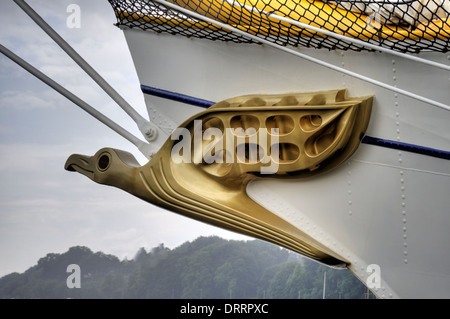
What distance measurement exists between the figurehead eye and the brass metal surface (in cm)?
2

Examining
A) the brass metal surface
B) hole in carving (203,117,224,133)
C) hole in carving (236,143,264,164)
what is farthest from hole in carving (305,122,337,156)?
hole in carving (203,117,224,133)

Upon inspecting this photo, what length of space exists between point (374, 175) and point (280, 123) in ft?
0.85

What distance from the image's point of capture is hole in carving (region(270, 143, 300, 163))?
1366mm

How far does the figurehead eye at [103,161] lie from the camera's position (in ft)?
5.13

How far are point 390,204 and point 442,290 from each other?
254 mm

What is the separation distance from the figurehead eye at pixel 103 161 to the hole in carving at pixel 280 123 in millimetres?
472

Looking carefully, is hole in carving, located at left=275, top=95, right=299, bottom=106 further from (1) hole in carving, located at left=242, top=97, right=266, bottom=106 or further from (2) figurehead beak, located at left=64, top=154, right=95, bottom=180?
(2) figurehead beak, located at left=64, top=154, right=95, bottom=180

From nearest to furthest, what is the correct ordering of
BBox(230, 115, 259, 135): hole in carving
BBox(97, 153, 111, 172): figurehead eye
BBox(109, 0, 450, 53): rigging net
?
BBox(109, 0, 450, 53): rigging net → BBox(230, 115, 259, 135): hole in carving → BBox(97, 153, 111, 172): figurehead eye

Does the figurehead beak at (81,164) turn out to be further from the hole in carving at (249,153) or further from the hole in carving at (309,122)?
the hole in carving at (309,122)

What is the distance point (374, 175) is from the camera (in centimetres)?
136

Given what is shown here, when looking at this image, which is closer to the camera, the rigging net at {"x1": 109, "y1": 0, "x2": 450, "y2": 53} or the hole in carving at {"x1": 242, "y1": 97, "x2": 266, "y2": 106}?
the rigging net at {"x1": 109, "y1": 0, "x2": 450, "y2": 53}

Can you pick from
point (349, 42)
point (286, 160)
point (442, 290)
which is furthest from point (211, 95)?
point (442, 290)

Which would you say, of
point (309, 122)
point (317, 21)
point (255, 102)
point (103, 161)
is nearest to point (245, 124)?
point (255, 102)

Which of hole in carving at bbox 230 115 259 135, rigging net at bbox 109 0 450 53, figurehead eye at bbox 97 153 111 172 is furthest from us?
figurehead eye at bbox 97 153 111 172
